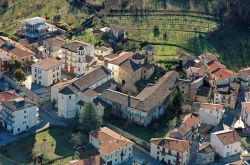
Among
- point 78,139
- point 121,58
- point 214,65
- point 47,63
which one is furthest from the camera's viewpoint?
point 214,65

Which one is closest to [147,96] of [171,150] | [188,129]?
[188,129]

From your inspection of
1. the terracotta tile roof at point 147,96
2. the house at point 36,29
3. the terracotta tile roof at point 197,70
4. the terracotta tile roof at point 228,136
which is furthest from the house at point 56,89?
the terracotta tile roof at point 228,136

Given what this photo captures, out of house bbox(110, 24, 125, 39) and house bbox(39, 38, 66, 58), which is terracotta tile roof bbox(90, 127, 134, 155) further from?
house bbox(110, 24, 125, 39)

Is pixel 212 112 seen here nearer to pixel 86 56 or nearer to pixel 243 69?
pixel 243 69

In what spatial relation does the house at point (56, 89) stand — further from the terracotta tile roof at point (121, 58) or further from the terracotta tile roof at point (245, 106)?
the terracotta tile roof at point (245, 106)

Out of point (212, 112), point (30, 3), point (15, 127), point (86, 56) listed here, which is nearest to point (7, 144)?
point (15, 127)

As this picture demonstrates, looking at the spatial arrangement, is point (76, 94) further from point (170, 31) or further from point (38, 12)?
point (38, 12)
